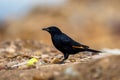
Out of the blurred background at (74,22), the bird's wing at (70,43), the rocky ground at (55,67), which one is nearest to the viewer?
→ the rocky ground at (55,67)

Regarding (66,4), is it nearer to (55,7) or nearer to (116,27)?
(55,7)

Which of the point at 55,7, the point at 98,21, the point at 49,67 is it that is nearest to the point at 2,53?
the point at 49,67

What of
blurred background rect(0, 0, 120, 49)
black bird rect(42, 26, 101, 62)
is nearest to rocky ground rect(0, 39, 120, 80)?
black bird rect(42, 26, 101, 62)

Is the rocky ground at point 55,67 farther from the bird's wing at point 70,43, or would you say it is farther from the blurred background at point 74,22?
the blurred background at point 74,22

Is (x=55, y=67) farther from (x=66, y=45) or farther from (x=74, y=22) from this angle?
(x=74, y=22)

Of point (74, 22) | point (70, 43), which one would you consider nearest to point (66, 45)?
point (70, 43)

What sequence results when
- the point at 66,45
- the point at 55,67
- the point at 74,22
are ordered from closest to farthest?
the point at 55,67
the point at 66,45
the point at 74,22

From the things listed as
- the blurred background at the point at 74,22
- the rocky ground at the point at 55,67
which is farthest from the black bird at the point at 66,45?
the blurred background at the point at 74,22

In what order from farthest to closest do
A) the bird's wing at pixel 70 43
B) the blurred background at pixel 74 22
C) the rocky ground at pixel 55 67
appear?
1. the blurred background at pixel 74 22
2. the bird's wing at pixel 70 43
3. the rocky ground at pixel 55 67
